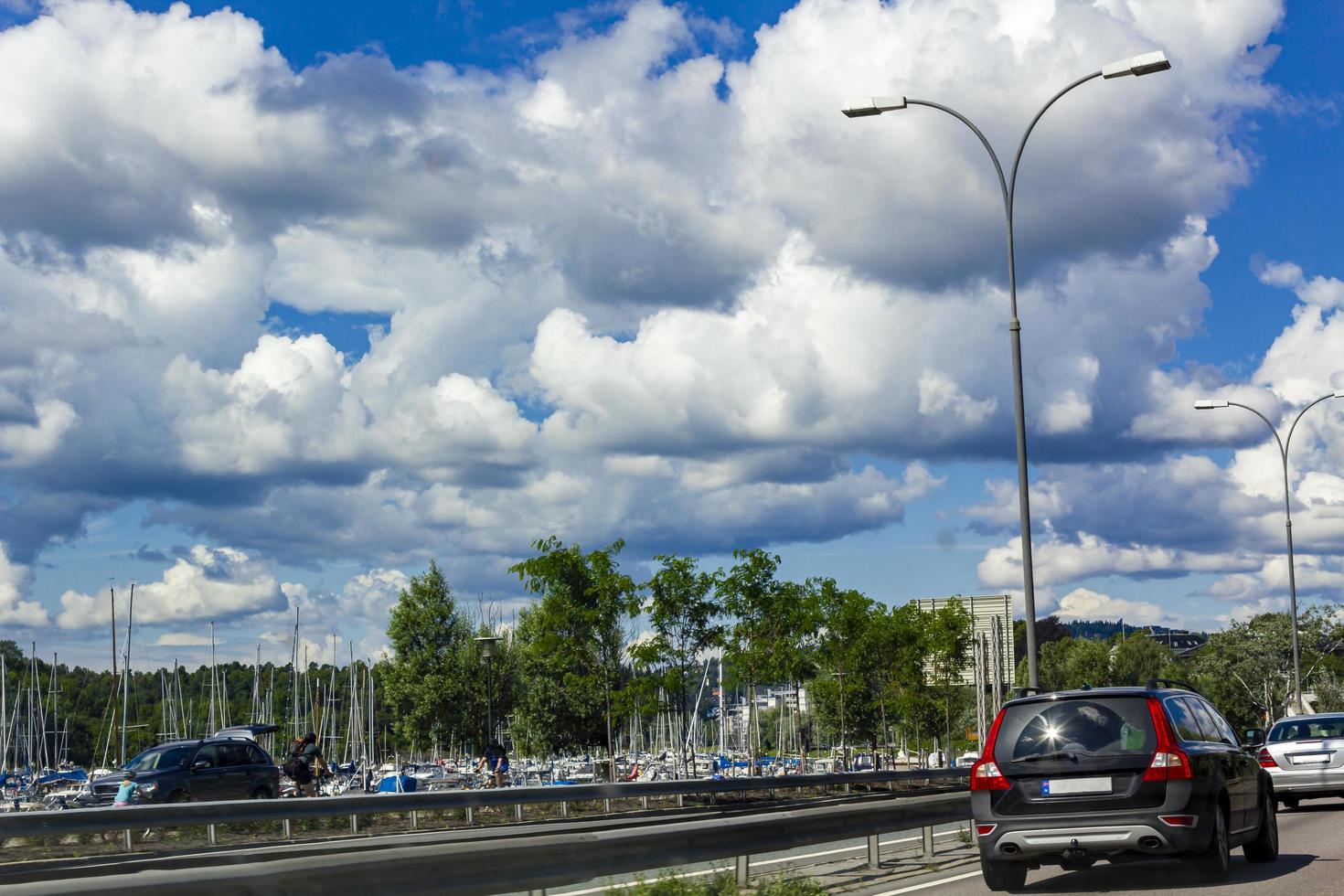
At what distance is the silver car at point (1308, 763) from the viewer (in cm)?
2273

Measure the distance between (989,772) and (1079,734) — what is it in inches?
32.3

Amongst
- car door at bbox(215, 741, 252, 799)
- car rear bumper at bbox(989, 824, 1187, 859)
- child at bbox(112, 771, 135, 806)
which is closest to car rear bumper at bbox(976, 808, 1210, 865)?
car rear bumper at bbox(989, 824, 1187, 859)

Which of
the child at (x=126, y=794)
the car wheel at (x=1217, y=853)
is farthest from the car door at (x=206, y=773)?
the car wheel at (x=1217, y=853)

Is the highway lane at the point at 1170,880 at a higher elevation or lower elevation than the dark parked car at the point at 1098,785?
lower

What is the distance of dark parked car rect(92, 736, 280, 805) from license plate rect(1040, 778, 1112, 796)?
2022 centimetres

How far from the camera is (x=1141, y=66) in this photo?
20.0 m

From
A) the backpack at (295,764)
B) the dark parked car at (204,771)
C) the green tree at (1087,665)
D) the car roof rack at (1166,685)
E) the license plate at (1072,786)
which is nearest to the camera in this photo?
the license plate at (1072,786)

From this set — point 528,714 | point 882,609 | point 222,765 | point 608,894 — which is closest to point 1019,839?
point 608,894

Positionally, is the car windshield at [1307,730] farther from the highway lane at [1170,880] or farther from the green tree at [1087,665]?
the green tree at [1087,665]

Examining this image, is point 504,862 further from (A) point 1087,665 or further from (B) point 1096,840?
(A) point 1087,665

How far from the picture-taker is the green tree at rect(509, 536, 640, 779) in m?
47.1

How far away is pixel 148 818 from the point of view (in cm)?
1734

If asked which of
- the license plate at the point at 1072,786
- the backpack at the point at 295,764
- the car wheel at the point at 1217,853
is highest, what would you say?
the license plate at the point at 1072,786

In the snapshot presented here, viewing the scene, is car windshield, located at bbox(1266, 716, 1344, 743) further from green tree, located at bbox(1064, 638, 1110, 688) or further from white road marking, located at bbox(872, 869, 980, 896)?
green tree, located at bbox(1064, 638, 1110, 688)
